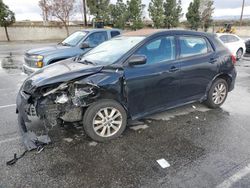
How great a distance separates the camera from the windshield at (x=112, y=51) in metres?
3.74

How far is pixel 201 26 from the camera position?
3572 cm

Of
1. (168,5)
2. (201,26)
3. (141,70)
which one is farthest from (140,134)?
(201,26)

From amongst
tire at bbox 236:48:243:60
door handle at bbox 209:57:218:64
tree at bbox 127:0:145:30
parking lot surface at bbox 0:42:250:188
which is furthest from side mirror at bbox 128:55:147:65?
tree at bbox 127:0:145:30

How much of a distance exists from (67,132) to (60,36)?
32.4 meters

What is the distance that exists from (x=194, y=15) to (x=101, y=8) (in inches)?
577

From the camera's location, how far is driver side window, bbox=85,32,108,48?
7.45m

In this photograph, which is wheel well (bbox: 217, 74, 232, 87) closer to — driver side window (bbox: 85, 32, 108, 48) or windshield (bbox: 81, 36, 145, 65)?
windshield (bbox: 81, 36, 145, 65)

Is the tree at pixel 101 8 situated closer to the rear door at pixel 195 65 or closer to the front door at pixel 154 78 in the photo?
the rear door at pixel 195 65

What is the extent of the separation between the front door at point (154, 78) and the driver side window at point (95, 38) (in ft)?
13.0

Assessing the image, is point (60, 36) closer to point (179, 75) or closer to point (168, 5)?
point (168, 5)

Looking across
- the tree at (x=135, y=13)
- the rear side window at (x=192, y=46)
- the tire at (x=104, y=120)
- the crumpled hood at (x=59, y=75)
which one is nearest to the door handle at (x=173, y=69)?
the rear side window at (x=192, y=46)

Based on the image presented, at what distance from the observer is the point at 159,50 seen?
3.90 metres

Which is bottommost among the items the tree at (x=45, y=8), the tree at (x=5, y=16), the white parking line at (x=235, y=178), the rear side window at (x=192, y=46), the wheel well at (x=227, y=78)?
the white parking line at (x=235, y=178)

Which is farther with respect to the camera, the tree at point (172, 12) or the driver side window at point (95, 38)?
the tree at point (172, 12)
